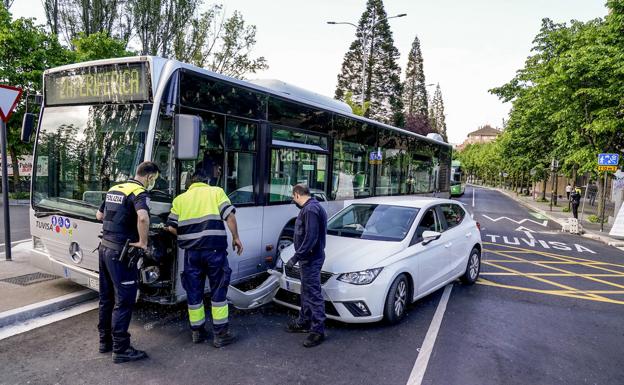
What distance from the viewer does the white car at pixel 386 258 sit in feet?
16.4

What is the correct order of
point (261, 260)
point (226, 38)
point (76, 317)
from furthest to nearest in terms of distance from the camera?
1. point (226, 38)
2. point (261, 260)
3. point (76, 317)

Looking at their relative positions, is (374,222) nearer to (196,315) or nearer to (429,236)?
(429,236)

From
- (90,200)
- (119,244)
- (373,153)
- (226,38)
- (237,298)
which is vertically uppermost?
(226,38)

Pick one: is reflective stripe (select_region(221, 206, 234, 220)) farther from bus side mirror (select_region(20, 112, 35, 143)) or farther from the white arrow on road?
the white arrow on road

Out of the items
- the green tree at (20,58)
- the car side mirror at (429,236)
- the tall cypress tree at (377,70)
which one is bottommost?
the car side mirror at (429,236)

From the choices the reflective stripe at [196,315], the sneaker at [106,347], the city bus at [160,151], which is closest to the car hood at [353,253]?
the city bus at [160,151]

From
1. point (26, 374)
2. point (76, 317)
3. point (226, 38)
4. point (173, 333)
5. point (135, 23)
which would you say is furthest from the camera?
point (135, 23)

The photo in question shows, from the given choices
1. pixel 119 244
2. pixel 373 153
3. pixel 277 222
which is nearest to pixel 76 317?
pixel 119 244

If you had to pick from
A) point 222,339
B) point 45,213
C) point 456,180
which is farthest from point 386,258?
point 456,180

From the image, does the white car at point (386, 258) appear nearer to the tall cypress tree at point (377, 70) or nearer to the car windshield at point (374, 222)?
the car windshield at point (374, 222)

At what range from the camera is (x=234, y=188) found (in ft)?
18.7

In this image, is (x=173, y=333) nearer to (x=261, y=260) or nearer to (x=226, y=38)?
(x=261, y=260)

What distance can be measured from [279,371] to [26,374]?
2.28m

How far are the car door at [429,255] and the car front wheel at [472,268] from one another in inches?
42.8
